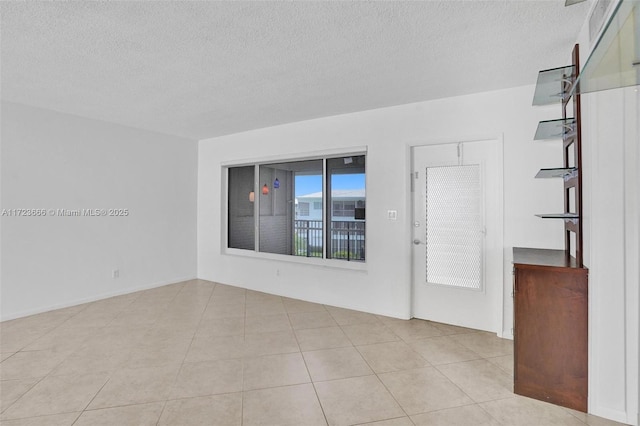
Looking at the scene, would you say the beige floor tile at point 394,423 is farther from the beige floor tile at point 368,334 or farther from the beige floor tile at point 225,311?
the beige floor tile at point 225,311

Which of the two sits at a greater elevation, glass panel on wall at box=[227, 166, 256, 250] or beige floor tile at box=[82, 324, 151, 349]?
glass panel on wall at box=[227, 166, 256, 250]

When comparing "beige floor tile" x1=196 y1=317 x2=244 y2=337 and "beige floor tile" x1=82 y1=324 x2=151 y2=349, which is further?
"beige floor tile" x1=196 y1=317 x2=244 y2=337

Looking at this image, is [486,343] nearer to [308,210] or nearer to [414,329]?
[414,329]

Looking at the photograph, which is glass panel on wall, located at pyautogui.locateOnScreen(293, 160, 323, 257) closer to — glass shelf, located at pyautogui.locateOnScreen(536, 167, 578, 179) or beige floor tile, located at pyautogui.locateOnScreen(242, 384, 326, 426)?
beige floor tile, located at pyautogui.locateOnScreen(242, 384, 326, 426)

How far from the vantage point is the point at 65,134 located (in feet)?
14.2

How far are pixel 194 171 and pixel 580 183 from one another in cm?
571

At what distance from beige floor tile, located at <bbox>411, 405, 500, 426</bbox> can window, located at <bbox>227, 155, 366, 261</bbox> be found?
97.4 inches

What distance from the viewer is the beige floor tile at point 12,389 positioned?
7.27 ft

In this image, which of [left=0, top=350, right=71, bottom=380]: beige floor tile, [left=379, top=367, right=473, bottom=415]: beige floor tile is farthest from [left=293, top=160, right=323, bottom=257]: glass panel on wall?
[left=0, top=350, right=71, bottom=380]: beige floor tile

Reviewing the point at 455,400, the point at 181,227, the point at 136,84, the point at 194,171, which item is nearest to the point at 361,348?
the point at 455,400

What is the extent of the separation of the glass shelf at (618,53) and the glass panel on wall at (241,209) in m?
4.89

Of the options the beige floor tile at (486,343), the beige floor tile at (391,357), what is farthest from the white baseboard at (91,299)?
the beige floor tile at (486,343)

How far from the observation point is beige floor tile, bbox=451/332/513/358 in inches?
118

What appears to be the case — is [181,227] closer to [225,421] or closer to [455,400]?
[225,421]
